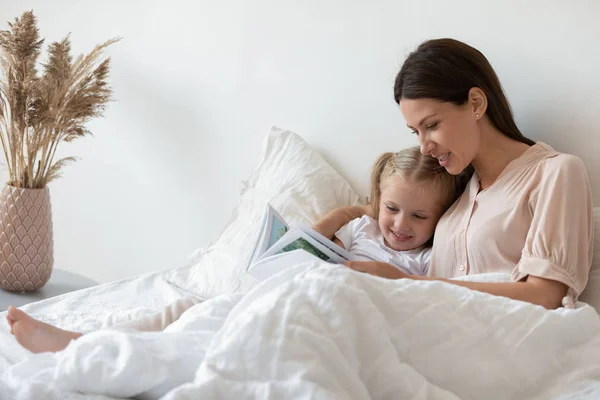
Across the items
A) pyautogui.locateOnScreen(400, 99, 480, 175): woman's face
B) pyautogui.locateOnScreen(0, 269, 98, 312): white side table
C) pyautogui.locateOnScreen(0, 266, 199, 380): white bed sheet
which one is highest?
pyautogui.locateOnScreen(400, 99, 480, 175): woman's face

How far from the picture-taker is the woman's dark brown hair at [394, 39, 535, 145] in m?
1.68

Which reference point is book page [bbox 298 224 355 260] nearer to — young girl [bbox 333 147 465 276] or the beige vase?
young girl [bbox 333 147 465 276]

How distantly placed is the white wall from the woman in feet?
0.52

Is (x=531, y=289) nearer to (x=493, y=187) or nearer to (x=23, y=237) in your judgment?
(x=493, y=187)

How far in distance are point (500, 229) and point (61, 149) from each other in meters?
2.19

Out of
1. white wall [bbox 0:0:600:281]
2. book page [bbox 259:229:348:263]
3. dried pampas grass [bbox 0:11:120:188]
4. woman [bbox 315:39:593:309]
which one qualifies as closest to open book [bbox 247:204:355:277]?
book page [bbox 259:229:348:263]

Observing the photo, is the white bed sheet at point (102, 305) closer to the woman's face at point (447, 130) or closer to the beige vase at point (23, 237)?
the beige vase at point (23, 237)

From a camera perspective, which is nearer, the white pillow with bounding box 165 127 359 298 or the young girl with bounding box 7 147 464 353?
the young girl with bounding box 7 147 464 353

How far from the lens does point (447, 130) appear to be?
1690 mm

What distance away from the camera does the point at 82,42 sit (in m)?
3.11

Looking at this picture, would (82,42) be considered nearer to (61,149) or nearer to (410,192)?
(61,149)

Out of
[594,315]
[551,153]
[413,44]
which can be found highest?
[413,44]

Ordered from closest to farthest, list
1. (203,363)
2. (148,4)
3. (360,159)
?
1. (203,363)
2. (360,159)
3. (148,4)

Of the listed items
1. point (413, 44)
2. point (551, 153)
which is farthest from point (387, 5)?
point (551, 153)
